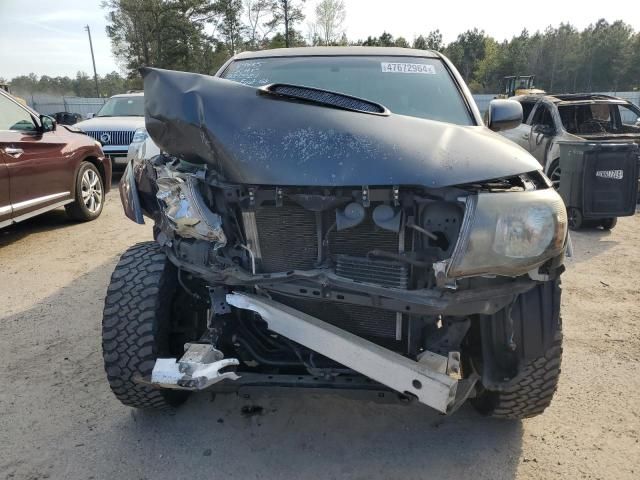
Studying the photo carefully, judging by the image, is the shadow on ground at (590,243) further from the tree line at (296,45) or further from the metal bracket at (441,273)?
the tree line at (296,45)

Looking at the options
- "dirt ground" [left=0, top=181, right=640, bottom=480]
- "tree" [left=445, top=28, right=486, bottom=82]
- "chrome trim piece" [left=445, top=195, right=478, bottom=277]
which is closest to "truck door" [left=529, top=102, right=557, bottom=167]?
"dirt ground" [left=0, top=181, right=640, bottom=480]

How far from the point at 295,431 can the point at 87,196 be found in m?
5.56

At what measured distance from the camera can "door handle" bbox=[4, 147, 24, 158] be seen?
5.28m

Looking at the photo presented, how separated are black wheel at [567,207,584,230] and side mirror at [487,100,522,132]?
3992mm

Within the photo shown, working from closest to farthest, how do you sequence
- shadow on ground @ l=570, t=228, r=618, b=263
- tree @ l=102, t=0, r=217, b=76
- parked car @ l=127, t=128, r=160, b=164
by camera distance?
parked car @ l=127, t=128, r=160, b=164, shadow on ground @ l=570, t=228, r=618, b=263, tree @ l=102, t=0, r=217, b=76

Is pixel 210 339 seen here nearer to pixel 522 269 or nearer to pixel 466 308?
pixel 466 308

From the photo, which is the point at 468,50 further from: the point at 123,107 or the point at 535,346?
the point at 535,346

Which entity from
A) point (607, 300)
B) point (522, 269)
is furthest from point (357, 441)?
point (607, 300)

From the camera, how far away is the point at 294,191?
78.9 inches

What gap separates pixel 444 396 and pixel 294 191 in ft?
3.15

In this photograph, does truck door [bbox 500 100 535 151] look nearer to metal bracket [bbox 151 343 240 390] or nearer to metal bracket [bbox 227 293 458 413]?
metal bracket [bbox 227 293 458 413]

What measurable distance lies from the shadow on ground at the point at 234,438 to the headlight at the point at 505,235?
97 centimetres

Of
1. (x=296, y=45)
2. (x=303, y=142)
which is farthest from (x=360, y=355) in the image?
(x=296, y=45)

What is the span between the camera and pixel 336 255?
6.87ft
